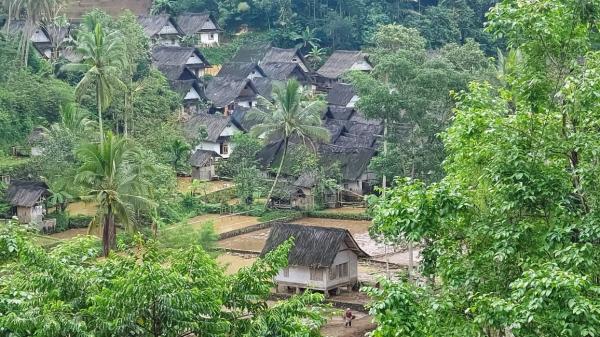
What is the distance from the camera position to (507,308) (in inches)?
447

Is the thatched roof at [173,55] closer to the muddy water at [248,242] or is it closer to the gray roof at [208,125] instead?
the gray roof at [208,125]

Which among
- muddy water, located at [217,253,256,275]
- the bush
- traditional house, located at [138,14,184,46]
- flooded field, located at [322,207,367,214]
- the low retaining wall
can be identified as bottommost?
muddy water, located at [217,253,256,275]

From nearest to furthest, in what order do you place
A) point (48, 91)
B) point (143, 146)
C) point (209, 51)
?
point (143, 146) < point (48, 91) < point (209, 51)

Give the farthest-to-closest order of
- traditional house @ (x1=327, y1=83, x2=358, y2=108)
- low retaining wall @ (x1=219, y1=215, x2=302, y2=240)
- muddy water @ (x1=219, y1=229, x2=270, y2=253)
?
traditional house @ (x1=327, y1=83, x2=358, y2=108)
low retaining wall @ (x1=219, y1=215, x2=302, y2=240)
muddy water @ (x1=219, y1=229, x2=270, y2=253)

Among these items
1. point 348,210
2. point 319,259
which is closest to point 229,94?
point 348,210

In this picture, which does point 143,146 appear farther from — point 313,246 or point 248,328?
point 248,328

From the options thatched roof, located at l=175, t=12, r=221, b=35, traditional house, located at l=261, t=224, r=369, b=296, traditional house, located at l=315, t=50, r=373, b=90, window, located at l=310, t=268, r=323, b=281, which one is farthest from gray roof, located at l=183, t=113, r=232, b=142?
thatched roof, located at l=175, t=12, r=221, b=35

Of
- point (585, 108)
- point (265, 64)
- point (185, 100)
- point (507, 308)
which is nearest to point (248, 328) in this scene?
point (507, 308)

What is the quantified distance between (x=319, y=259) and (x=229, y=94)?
2618 centimetres

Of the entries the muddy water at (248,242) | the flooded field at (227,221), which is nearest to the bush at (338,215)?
the flooded field at (227,221)

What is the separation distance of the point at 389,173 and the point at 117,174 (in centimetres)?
1023

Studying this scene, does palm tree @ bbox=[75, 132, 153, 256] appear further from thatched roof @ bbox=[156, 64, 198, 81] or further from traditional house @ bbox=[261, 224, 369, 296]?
thatched roof @ bbox=[156, 64, 198, 81]

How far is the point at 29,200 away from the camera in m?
38.9

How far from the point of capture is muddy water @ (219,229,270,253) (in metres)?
38.2
